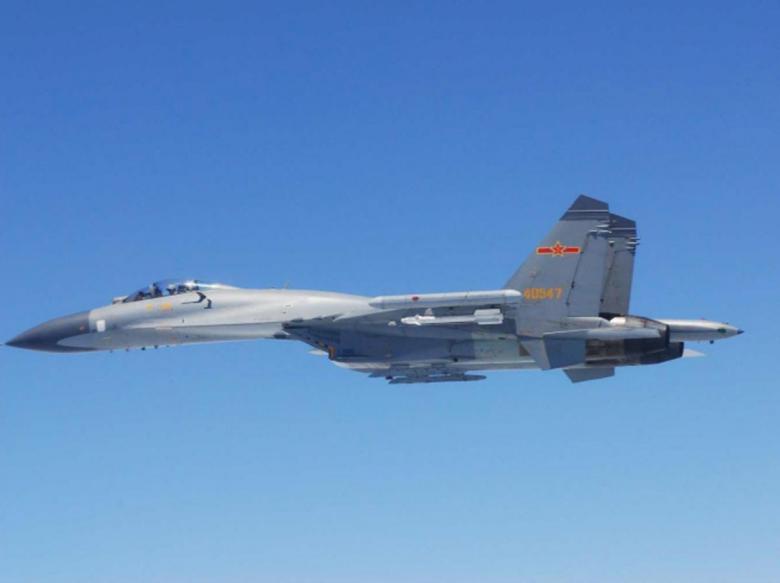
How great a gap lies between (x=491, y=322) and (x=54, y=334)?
14.4 meters

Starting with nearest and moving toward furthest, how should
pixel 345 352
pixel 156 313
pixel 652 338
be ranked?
pixel 652 338
pixel 345 352
pixel 156 313

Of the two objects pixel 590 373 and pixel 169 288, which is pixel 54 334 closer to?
pixel 169 288

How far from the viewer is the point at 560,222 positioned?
106 feet

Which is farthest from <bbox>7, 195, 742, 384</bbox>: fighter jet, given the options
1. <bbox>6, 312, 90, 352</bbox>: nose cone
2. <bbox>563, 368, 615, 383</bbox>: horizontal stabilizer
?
<bbox>6, 312, 90, 352</bbox>: nose cone

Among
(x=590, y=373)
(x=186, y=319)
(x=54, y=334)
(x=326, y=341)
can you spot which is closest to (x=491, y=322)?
(x=590, y=373)

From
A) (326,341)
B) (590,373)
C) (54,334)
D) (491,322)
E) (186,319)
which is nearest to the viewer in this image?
(491,322)

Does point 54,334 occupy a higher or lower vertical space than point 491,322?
higher

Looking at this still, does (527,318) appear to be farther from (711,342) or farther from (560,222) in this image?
(711,342)

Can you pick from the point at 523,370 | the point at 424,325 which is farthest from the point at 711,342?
the point at 424,325

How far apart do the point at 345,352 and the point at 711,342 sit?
1055 centimetres

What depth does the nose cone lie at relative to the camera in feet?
121

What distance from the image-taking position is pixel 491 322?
32.0 metres

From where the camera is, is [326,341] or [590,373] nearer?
[590,373]

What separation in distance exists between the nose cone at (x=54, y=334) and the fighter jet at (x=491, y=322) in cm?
148
